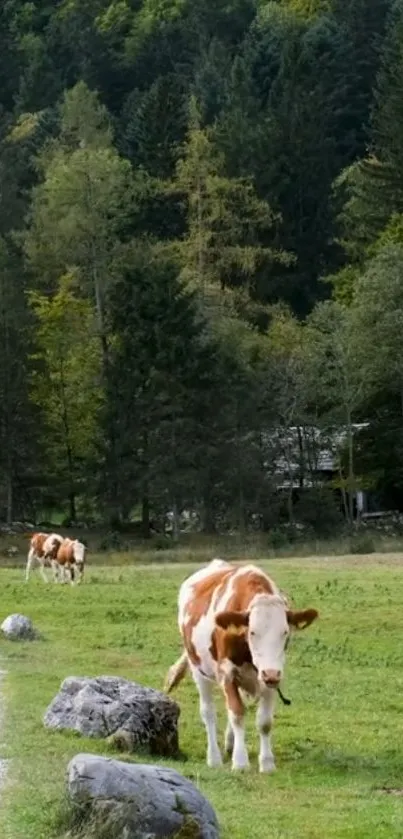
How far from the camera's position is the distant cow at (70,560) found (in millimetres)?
40281

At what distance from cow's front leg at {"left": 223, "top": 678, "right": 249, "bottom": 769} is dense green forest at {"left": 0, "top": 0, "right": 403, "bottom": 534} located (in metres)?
60.0

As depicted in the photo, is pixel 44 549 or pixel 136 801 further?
pixel 44 549

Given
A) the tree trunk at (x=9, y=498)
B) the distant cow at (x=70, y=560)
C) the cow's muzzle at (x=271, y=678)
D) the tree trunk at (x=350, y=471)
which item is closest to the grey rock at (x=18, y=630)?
the cow's muzzle at (x=271, y=678)

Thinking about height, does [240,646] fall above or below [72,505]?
below

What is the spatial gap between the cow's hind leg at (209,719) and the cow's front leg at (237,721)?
39 centimetres

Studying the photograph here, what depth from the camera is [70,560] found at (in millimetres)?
40531

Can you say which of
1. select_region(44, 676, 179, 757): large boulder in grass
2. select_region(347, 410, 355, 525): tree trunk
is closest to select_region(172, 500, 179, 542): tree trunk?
select_region(347, 410, 355, 525): tree trunk

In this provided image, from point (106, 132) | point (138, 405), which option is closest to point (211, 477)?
point (138, 405)

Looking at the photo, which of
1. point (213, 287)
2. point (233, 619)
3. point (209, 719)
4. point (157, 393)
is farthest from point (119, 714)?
point (213, 287)

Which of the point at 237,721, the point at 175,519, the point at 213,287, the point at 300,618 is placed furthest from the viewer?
the point at 213,287

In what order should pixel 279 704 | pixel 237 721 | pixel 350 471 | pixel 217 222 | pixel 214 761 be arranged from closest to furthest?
pixel 237 721
pixel 214 761
pixel 279 704
pixel 350 471
pixel 217 222

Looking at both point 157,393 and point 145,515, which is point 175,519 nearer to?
point 145,515

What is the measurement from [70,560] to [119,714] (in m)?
25.5

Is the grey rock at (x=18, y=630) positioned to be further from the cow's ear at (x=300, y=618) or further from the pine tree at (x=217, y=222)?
the pine tree at (x=217, y=222)
